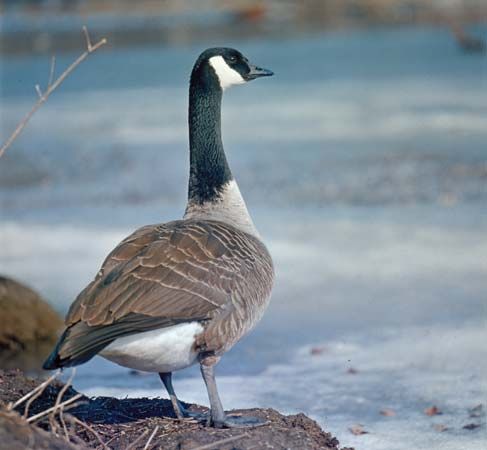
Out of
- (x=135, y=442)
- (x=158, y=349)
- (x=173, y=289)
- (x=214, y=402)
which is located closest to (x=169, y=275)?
(x=173, y=289)

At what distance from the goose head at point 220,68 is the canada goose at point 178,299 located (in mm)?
654

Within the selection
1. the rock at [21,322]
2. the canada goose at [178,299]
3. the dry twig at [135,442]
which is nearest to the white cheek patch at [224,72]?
the canada goose at [178,299]

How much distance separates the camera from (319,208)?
9227 mm

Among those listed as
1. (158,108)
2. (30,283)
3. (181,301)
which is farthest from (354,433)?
(158,108)

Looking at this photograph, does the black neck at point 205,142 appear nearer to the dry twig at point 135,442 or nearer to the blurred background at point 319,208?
the blurred background at point 319,208

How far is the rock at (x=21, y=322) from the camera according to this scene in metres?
6.09

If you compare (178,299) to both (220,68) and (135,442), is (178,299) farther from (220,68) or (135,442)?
(220,68)

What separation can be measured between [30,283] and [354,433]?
3723 millimetres

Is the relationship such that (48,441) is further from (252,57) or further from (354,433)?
(252,57)

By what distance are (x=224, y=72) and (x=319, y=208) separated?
463cm

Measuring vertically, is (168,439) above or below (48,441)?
below

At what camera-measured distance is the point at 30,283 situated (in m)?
7.32

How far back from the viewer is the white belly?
3422 millimetres

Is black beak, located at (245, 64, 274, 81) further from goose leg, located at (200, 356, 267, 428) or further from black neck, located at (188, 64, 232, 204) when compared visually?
goose leg, located at (200, 356, 267, 428)
